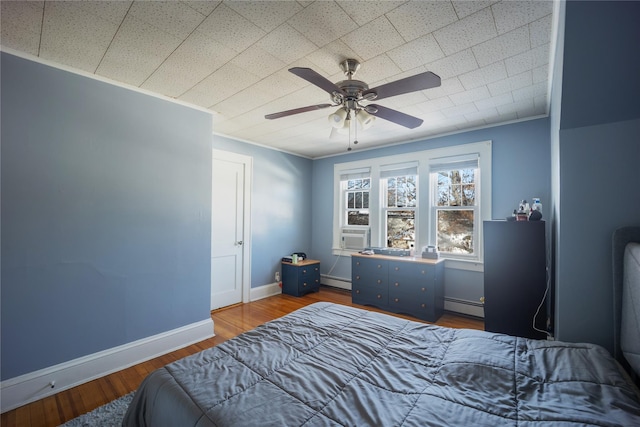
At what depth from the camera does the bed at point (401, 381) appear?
1.05 m

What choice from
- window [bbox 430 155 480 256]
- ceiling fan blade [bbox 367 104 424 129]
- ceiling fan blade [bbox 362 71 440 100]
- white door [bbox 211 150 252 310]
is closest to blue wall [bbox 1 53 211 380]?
white door [bbox 211 150 252 310]

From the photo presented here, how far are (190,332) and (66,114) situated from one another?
228cm

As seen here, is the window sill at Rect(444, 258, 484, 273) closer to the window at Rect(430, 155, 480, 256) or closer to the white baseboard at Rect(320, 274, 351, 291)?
the window at Rect(430, 155, 480, 256)

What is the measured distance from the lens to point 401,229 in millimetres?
4434

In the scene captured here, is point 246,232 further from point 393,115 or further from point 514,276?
point 514,276

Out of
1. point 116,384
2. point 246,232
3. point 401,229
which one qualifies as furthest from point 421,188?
point 116,384

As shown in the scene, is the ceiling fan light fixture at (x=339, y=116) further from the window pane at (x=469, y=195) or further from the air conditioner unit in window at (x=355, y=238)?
the air conditioner unit in window at (x=355, y=238)

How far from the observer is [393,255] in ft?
13.4

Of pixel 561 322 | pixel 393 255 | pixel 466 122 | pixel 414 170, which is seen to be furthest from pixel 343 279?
pixel 561 322

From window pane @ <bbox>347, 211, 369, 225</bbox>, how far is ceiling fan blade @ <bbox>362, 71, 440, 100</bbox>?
3186mm

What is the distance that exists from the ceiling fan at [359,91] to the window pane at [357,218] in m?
2.77

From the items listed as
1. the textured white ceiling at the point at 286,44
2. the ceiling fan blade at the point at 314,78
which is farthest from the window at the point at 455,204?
the ceiling fan blade at the point at 314,78

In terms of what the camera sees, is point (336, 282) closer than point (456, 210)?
No

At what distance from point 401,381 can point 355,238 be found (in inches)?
144
